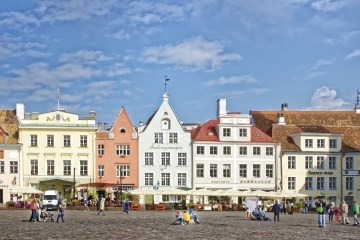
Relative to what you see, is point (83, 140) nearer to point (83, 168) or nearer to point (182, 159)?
point (83, 168)

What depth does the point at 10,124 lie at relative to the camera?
234ft

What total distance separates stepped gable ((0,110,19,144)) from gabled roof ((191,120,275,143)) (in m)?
17.6

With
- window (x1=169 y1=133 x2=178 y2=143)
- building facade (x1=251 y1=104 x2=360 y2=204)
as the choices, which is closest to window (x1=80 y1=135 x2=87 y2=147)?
window (x1=169 y1=133 x2=178 y2=143)

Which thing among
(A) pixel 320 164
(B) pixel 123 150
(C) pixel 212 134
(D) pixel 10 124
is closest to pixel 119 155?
(B) pixel 123 150

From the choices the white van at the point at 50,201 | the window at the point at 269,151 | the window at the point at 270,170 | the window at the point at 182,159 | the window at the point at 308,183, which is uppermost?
the window at the point at 269,151

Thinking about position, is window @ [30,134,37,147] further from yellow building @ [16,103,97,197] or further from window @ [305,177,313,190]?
window @ [305,177,313,190]

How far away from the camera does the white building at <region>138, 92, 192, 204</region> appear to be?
70125 millimetres

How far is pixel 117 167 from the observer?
69.9 metres

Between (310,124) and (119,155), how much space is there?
71.6ft

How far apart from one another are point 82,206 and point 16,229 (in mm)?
28420

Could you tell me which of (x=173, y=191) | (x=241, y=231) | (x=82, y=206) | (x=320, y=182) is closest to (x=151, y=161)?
(x=173, y=191)

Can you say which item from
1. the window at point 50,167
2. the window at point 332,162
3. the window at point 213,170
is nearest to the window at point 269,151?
the window at point 213,170

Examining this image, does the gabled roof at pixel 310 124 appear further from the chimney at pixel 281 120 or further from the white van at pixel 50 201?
the white van at pixel 50 201

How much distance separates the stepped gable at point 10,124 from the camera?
69750 mm
